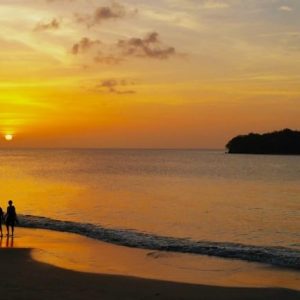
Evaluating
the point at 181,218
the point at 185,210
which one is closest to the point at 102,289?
the point at 181,218

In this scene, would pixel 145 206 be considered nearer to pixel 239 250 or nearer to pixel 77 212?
pixel 77 212

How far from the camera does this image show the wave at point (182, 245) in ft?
68.3

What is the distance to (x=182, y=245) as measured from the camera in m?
23.5

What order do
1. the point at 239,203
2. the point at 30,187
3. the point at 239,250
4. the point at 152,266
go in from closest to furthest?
the point at 152,266 < the point at 239,250 < the point at 239,203 < the point at 30,187

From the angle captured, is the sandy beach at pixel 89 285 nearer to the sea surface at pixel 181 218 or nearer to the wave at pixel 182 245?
the wave at pixel 182 245

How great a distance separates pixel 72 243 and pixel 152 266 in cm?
621

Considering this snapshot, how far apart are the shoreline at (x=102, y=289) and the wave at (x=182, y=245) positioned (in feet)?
18.7

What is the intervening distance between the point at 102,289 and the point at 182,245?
9549 mm

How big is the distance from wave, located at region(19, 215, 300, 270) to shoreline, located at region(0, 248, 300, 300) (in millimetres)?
5704

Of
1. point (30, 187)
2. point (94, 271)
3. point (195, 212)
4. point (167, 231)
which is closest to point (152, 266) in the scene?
point (94, 271)

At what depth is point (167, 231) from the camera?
28672 mm

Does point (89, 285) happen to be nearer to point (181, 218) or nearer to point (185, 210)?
point (181, 218)

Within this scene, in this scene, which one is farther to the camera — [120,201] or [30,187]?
[30,187]

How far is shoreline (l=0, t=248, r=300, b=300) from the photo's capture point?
1377 cm
